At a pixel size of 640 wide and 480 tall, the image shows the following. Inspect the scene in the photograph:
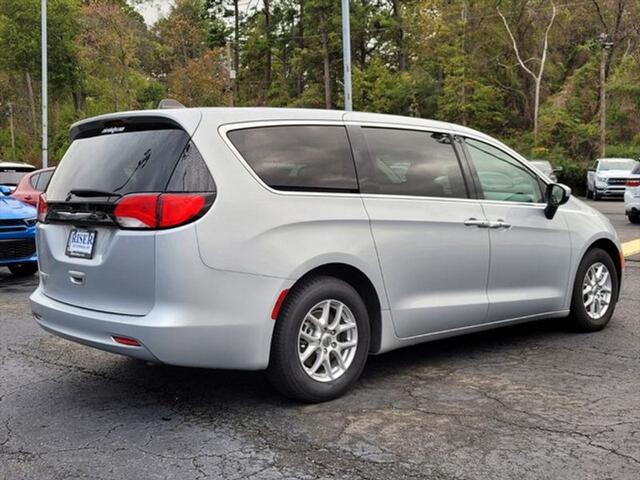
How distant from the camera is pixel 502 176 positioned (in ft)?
17.8

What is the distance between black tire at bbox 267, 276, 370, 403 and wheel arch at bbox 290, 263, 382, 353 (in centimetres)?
5

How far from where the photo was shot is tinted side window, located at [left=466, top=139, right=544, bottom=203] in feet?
17.2

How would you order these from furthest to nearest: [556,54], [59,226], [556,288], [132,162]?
[556,54], [556,288], [59,226], [132,162]

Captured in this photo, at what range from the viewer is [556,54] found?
1882 inches

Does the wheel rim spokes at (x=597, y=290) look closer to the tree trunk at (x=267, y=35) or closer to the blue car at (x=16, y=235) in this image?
the blue car at (x=16, y=235)

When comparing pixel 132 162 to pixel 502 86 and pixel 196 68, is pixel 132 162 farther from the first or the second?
pixel 502 86

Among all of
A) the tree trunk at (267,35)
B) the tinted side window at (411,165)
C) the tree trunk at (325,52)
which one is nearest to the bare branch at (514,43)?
the tree trunk at (325,52)

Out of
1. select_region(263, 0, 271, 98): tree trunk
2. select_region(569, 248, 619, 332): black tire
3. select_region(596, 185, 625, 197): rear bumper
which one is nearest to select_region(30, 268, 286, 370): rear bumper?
select_region(569, 248, 619, 332): black tire

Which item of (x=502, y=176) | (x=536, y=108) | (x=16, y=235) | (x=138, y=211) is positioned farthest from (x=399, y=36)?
(x=138, y=211)

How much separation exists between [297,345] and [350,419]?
50cm

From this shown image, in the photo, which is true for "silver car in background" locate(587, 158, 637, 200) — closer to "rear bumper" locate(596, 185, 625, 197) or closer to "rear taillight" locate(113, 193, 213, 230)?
"rear bumper" locate(596, 185, 625, 197)

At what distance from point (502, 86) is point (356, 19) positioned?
10892 millimetres

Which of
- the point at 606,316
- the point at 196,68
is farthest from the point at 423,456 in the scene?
the point at 196,68

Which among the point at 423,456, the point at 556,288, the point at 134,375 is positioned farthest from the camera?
the point at 556,288
